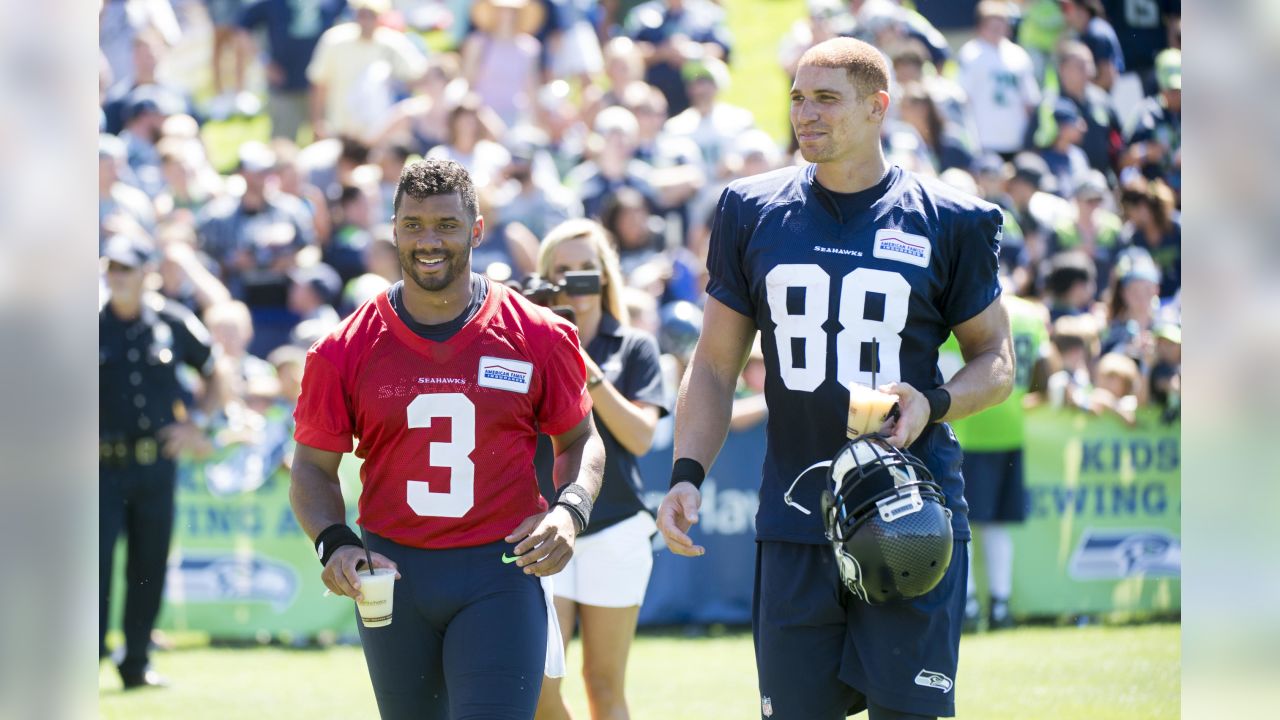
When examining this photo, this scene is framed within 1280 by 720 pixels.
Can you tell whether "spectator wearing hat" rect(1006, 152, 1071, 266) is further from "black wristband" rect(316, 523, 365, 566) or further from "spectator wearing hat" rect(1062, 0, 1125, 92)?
"black wristband" rect(316, 523, 365, 566)

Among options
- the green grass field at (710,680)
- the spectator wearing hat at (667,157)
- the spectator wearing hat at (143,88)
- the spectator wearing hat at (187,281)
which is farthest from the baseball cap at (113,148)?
the green grass field at (710,680)

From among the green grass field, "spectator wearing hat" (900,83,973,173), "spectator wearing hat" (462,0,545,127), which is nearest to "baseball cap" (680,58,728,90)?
"spectator wearing hat" (462,0,545,127)

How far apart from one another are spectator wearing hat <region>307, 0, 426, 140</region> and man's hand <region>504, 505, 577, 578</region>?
10.3 m

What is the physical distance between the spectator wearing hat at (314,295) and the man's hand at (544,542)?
7.49m

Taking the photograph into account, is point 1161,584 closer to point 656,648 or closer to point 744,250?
point 656,648

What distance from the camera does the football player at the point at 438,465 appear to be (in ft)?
13.6

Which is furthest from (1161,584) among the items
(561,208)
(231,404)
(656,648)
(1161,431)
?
(231,404)

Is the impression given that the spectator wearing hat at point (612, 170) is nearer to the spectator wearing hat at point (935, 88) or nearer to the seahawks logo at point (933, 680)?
the spectator wearing hat at point (935, 88)

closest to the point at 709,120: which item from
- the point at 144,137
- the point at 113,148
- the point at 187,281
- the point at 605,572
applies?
the point at 187,281

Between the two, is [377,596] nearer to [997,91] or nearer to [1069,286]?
[1069,286]

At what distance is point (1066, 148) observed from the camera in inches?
528

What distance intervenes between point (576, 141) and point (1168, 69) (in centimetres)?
546
